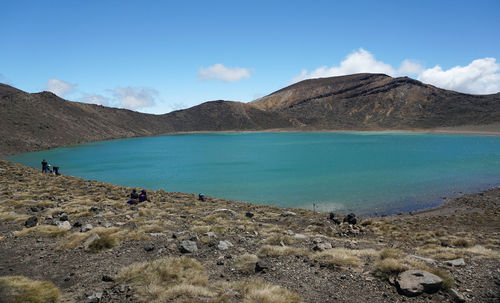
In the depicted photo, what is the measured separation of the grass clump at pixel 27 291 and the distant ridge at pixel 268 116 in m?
80.4

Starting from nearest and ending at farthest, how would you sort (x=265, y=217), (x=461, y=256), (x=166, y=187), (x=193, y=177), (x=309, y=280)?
(x=309, y=280) → (x=461, y=256) → (x=265, y=217) → (x=166, y=187) → (x=193, y=177)

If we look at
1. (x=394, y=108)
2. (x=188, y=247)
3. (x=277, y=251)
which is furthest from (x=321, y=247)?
(x=394, y=108)

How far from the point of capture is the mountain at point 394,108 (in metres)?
136

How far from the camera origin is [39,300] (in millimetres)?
5473

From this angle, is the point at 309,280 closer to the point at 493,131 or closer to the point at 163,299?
the point at 163,299

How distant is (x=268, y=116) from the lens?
188875 millimetres

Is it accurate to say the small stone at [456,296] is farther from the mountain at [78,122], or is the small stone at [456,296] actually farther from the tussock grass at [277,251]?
the mountain at [78,122]

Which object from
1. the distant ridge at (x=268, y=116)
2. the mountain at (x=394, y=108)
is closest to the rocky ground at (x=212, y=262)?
the distant ridge at (x=268, y=116)

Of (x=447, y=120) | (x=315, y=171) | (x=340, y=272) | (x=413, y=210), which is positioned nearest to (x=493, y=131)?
(x=447, y=120)

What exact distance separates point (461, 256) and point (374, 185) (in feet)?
70.3

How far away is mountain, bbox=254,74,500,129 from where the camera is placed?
136375mm

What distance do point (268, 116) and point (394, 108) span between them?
72.9 meters

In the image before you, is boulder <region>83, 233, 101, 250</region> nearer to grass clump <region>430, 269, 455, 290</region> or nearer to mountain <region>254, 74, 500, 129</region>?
grass clump <region>430, 269, 455, 290</region>

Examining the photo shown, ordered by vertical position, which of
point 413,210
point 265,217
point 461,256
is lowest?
point 413,210
